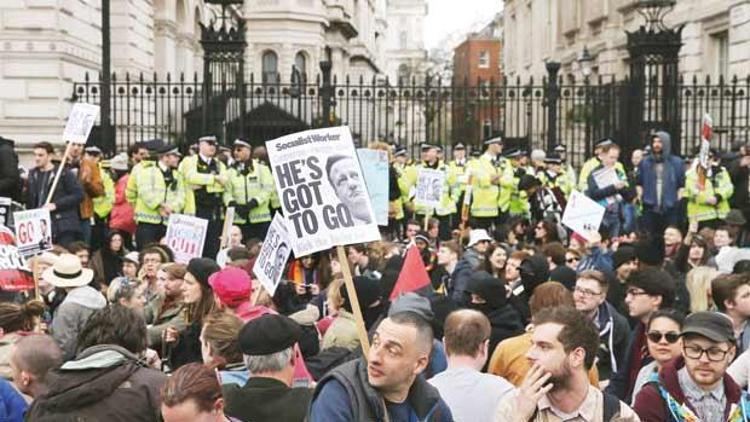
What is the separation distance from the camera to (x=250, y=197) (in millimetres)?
17281

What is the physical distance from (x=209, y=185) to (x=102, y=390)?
11.6 metres

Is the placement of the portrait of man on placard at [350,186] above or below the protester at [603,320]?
above

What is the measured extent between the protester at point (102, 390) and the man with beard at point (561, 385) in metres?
1.57

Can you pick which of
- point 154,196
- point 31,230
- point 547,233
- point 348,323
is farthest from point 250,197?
point 348,323

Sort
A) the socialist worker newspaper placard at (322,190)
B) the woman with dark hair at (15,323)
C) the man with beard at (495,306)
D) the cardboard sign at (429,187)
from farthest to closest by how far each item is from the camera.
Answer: the cardboard sign at (429,187) → the man with beard at (495,306) → the socialist worker newspaper placard at (322,190) → the woman with dark hair at (15,323)

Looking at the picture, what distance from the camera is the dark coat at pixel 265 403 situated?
18.7 ft

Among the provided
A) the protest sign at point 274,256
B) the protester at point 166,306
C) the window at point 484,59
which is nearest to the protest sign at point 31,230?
the protester at point 166,306

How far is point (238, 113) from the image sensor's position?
24109mm

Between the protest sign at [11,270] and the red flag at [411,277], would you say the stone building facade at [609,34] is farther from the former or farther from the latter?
the protest sign at [11,270]

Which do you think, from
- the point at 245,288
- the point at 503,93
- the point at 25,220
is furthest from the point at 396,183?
the point at 245,288

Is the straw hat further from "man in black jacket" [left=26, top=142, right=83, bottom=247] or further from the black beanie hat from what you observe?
"man in black jacket" [left=26, top=142, right=83, bottom=247]

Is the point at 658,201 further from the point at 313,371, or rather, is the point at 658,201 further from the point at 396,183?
the point at 313,371

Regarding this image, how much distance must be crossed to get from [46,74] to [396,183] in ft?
29.8

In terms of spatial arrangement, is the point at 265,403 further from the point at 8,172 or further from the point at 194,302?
the point at 8,172
